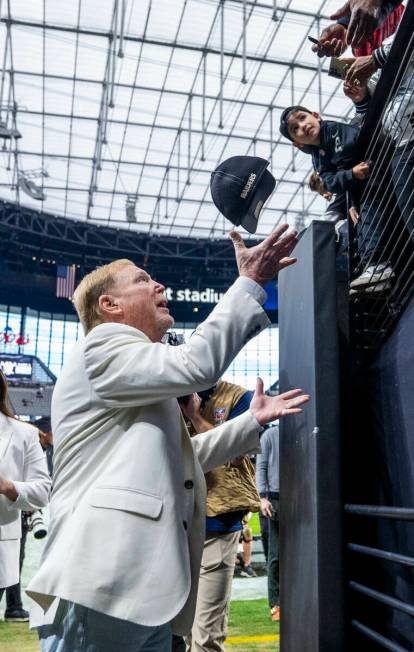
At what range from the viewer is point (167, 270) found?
29.7m

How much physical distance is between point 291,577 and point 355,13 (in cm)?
205

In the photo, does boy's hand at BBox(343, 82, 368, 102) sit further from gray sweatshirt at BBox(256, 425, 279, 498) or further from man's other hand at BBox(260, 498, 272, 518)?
gray sweatshirt at BBox(256, 425, 279, 498)

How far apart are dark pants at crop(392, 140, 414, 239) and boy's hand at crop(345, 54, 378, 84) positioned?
510 millimetres

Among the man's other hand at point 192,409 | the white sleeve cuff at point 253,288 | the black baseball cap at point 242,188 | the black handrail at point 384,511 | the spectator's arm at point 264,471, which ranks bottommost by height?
the black handrail at point 384,511

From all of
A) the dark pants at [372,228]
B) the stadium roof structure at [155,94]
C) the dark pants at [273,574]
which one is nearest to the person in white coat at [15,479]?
the dark pants at [372,228]

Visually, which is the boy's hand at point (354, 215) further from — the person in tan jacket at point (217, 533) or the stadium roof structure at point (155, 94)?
the stadium roof structure at point (155, 94)

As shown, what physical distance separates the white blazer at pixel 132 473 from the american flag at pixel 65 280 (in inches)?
986

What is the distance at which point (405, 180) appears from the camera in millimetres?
2311

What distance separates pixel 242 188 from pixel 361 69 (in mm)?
1077

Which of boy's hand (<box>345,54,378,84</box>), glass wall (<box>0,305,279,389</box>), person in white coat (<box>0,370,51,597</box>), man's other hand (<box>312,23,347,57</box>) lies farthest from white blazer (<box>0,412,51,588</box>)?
Answer: glass wall (<box>0,305,279,389</box>)

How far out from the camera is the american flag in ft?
86.2

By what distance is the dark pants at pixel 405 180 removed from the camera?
222 centimetres

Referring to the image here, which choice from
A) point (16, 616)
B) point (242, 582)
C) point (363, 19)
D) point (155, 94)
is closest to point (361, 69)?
point (363, 19)

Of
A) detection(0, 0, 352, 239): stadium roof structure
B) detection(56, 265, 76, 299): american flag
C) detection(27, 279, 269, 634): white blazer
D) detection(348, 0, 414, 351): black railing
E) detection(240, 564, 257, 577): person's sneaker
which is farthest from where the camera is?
detection(56, 265, 76, 299): american flag
